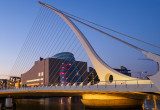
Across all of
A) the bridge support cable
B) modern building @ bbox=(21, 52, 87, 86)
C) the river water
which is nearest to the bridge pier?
the river water

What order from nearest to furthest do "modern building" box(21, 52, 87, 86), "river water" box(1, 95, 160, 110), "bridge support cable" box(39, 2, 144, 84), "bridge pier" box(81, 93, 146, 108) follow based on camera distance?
"bridge support cable" box(39, 2, 144, 84) < "bridge pier" box(81, 93, 146, 108) < "river water" box(1, 95, 160, 110) < "modern building" box(21, 52, 87, 86)

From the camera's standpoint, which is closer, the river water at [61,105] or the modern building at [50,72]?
the river water at [61,105]

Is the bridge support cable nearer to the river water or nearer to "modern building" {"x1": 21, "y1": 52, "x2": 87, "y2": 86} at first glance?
the river water

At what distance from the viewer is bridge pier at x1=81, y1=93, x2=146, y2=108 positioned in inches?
1189

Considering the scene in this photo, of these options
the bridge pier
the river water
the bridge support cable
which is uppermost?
the bridge support cable

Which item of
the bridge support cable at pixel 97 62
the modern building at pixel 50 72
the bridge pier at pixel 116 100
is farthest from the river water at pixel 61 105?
the modern building at pixel 50 72

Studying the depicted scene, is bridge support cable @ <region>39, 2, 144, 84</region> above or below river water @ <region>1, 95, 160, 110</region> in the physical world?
above

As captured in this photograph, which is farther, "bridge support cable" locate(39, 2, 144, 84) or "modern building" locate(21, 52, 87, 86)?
"modern building" locate(21, 52, 87, 86)

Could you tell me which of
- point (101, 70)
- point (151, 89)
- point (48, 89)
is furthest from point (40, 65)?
point (151, 89)

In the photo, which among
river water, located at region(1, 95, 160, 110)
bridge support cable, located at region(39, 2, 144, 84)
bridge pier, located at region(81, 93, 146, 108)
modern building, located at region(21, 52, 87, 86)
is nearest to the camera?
bridge support cable, located at region(39, 2, 144, 84)

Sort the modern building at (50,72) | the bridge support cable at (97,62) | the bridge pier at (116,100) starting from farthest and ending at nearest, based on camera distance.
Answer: the modern building at (50,72) → the bridge pier at (116,100) → the bridge support cable at (97,62)

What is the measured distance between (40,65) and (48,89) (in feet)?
198

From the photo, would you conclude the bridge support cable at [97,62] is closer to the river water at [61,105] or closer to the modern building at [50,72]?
the river water at [61,105]

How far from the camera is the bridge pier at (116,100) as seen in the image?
99.1ft
